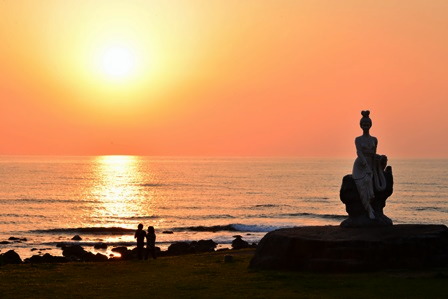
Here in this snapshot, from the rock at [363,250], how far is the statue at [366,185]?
1499 mm

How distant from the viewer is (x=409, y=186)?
445 ft

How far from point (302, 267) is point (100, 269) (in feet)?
26.7

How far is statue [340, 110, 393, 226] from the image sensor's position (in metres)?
28.2

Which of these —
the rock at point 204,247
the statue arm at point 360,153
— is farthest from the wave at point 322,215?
the statue arm at point 360,153

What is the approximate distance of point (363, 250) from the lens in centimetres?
2534

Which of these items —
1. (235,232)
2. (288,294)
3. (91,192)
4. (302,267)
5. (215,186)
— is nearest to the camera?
(288,294)

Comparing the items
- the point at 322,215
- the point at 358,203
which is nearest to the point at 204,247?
the point at 358,203

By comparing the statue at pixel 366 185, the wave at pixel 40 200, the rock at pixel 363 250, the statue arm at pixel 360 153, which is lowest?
the rock at pixel 363 250

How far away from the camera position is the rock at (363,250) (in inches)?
997

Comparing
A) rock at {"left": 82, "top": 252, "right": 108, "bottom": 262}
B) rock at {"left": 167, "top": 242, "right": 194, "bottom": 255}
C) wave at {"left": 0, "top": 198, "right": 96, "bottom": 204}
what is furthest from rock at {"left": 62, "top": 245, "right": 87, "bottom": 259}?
wave at {"left": 0, "top": 198, "right": 96, "bottom": 204}

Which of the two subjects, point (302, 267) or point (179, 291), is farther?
point (302, 267)

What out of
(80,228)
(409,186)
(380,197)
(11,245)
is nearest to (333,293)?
(380,197)

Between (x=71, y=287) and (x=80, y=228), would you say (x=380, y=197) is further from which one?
(x=80, y=228)

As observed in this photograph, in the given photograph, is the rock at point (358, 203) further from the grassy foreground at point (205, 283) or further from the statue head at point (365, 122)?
the grassy foreground at point (205, 283)
